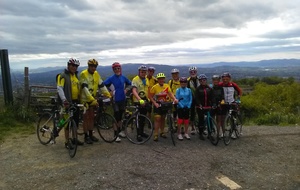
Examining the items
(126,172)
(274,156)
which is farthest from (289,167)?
(126,172)

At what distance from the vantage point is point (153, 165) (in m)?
6.06

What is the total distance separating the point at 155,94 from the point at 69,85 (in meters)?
2.43

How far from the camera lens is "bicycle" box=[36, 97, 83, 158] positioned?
671 centimetres

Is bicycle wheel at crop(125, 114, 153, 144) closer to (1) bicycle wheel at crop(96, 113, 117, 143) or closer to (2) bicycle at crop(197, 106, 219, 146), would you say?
(1) bicycle wheel at crop(96, 113, 117, 143)

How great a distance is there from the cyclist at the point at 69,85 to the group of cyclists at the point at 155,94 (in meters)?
0.03

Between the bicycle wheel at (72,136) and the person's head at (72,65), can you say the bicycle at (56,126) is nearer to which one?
the bicycle wheel at (72,136)

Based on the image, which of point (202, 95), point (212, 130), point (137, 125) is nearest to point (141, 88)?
point (137, 125)

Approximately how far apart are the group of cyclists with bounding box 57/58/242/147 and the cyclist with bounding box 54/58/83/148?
34mm

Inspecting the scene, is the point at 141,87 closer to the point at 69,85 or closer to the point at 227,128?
the point at 69,85

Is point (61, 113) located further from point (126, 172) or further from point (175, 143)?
point (175, 143)

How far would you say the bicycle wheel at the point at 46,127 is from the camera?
24.5 ft

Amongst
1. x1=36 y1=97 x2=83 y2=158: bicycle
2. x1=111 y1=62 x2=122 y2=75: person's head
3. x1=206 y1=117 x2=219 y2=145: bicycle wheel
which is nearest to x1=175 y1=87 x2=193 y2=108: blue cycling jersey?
x1=206 y1=117 x2=219 y2=145: bicycle wheel

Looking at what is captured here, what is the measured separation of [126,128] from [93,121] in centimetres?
98

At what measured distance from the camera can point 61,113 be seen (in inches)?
275
